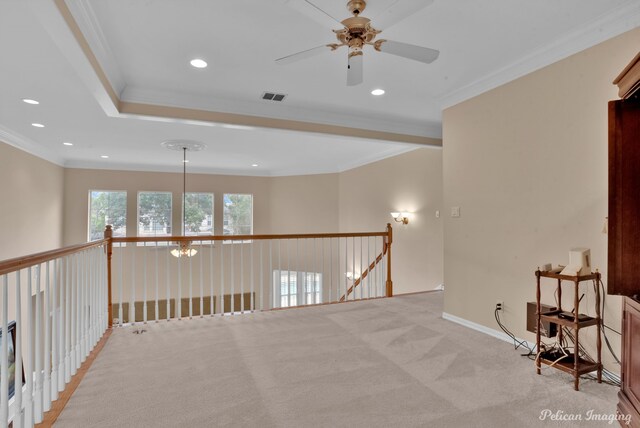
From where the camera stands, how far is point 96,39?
266 cm

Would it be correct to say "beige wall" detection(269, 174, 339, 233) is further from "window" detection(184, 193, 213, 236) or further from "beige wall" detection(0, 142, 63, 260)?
"beige wall" detection(0, 142, 63, 260)

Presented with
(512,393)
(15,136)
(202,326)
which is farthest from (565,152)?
(15,136)

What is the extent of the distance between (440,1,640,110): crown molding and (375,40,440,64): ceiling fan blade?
1.31 meters

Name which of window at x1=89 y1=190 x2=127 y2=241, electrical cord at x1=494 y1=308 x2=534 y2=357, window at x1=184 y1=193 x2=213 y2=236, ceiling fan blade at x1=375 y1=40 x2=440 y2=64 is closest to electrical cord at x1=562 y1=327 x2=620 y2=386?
electrical cord at x1=494 y1=308 x2=534 y2=357

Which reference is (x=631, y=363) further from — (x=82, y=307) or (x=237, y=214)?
(x=237, y=214)

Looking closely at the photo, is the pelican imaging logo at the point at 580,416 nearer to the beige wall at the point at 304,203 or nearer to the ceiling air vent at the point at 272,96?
the ceiling air vent at the point at 272,96

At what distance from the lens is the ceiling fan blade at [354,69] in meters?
2.41

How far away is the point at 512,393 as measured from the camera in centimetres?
234

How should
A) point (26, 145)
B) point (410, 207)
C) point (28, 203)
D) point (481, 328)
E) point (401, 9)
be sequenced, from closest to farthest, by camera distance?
point (401, 9) → point (481, 328) → point (26, 145) → point (28, 203) → point (410, 207)

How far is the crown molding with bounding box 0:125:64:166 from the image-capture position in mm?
5305

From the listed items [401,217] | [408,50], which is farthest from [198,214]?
[408,50]

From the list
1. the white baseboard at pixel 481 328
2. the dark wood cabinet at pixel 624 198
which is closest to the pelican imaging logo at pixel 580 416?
the dark wood cabinet at pixel 624 198

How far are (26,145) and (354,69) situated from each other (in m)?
6.29

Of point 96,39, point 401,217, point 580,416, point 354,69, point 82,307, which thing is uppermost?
point 96,39
